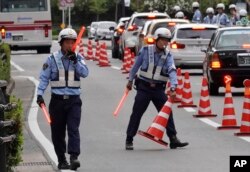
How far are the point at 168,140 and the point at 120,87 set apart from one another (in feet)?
37.7

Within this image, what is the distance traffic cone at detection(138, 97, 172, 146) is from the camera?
14.1 m

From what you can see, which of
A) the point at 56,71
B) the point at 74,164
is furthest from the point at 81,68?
the point at 74,164

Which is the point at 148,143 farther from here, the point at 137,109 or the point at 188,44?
the point at 188,44

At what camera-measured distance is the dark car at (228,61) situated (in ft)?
75.3

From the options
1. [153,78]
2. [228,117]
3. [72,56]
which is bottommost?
[228,117]

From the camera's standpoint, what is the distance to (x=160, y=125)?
14273 millimetres

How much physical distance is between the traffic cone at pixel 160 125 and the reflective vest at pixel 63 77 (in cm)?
213

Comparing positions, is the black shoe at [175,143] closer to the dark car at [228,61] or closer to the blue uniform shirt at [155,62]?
the blue uniform shirt at [155,62]

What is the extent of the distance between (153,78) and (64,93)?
7.41 feet

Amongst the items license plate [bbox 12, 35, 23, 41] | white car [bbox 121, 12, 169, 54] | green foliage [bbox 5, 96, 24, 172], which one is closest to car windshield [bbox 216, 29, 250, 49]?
green foliage [bbox 5, 96, 24, 172]

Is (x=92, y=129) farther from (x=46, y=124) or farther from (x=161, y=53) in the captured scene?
(x=161, y=53)

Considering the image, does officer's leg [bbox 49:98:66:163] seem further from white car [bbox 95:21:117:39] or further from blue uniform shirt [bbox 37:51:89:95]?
white car [bbox 95:21:117:39]

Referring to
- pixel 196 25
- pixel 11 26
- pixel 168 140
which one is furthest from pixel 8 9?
A: pixel 168 140

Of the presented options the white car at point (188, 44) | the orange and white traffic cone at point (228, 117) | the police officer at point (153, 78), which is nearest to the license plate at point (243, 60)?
the orange and white traffic cone at point (228, 117)
